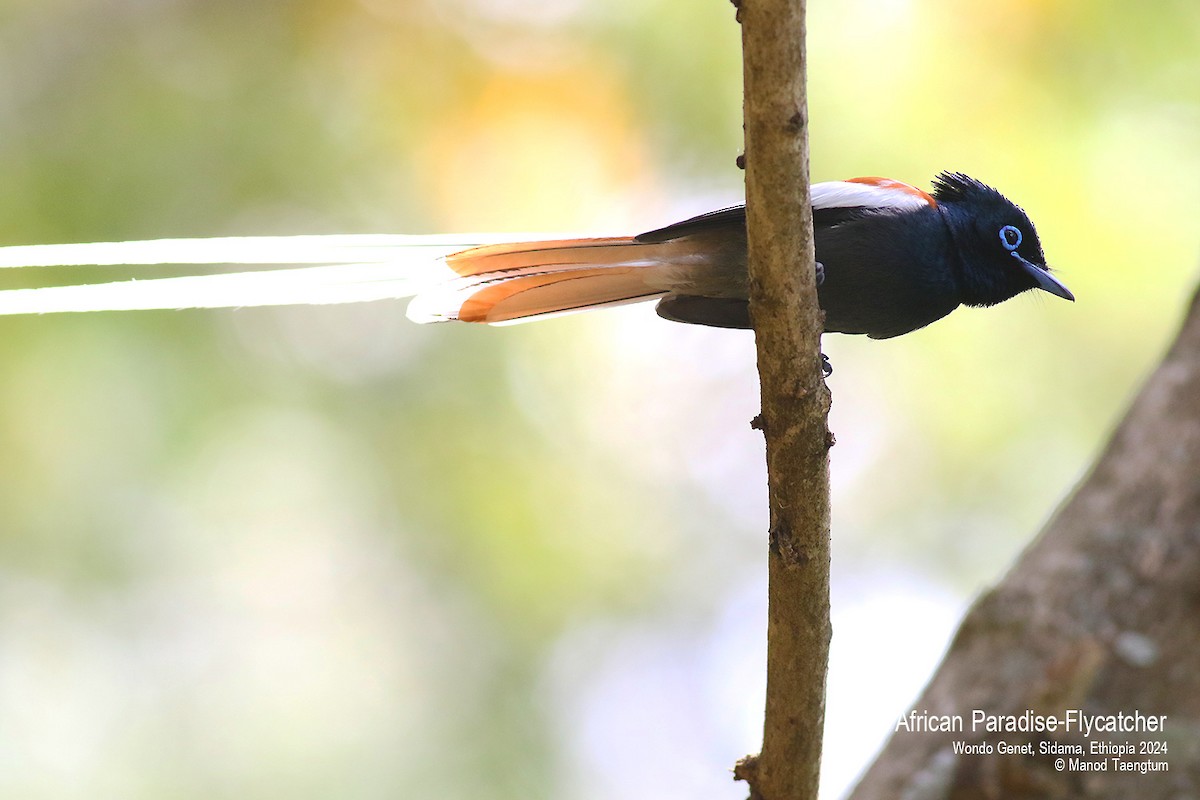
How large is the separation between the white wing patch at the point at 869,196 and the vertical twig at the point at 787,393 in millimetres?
830

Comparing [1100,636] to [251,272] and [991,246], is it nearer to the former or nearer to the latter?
[991,246]

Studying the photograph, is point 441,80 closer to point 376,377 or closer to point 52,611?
point 376,377

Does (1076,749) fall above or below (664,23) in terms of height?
below

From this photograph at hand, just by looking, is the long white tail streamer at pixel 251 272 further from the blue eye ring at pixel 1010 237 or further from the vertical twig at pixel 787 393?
the blue eye ring at pixel 1010 237

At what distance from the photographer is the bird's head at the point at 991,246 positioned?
2.59 meters

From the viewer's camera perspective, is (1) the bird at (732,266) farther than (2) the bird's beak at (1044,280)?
No

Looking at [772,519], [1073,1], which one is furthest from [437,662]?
[1073,1]

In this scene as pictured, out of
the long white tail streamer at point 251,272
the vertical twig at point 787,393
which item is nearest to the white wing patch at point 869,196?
the long white tail streamer at point 251,272

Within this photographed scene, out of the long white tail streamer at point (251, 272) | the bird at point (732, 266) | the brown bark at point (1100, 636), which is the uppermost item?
the bird at point (732, 266)

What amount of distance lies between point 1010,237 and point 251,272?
5.92ft

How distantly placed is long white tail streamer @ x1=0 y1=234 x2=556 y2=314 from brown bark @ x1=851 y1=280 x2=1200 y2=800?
4.45 feet

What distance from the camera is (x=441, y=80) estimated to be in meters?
4.12

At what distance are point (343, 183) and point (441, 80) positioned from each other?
1.99 feet

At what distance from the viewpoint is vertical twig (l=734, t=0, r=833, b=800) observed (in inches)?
61.2
